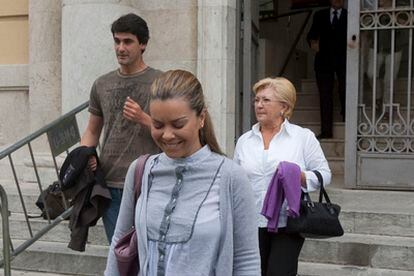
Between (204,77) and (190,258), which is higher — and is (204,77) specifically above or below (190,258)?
above

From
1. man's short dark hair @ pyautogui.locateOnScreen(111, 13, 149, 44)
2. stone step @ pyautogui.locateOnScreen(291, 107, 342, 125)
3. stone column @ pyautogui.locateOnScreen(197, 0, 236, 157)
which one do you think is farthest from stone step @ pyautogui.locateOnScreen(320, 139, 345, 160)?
man's short dark hair @ pyautogui.locateOnScreen(111, 13, 149, 44)

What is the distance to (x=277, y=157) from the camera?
136 inches

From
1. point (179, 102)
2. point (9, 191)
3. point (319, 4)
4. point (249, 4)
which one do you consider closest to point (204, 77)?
point (249, 4)

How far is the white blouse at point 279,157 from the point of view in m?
3.44

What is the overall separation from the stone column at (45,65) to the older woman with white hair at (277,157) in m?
3.76

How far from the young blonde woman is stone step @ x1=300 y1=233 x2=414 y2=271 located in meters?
2.93

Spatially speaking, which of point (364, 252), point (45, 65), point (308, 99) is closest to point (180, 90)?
point (364, 252)

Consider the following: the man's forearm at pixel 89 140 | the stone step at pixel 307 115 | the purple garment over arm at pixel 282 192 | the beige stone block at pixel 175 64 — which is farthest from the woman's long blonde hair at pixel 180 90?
the stone step at pixel 307 115

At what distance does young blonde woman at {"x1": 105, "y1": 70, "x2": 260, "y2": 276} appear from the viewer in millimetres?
2004

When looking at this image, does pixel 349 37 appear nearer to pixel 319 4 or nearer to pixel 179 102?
pixel 179 102

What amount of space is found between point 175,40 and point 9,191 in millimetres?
2331

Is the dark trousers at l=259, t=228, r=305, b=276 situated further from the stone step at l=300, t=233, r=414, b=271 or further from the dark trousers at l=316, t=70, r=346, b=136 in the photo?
the dark trousers at l=316, t=70, r=346, b=136

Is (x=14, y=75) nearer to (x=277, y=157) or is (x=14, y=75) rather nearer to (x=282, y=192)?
(x=277, y=157)

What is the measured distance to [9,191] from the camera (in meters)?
6.37
